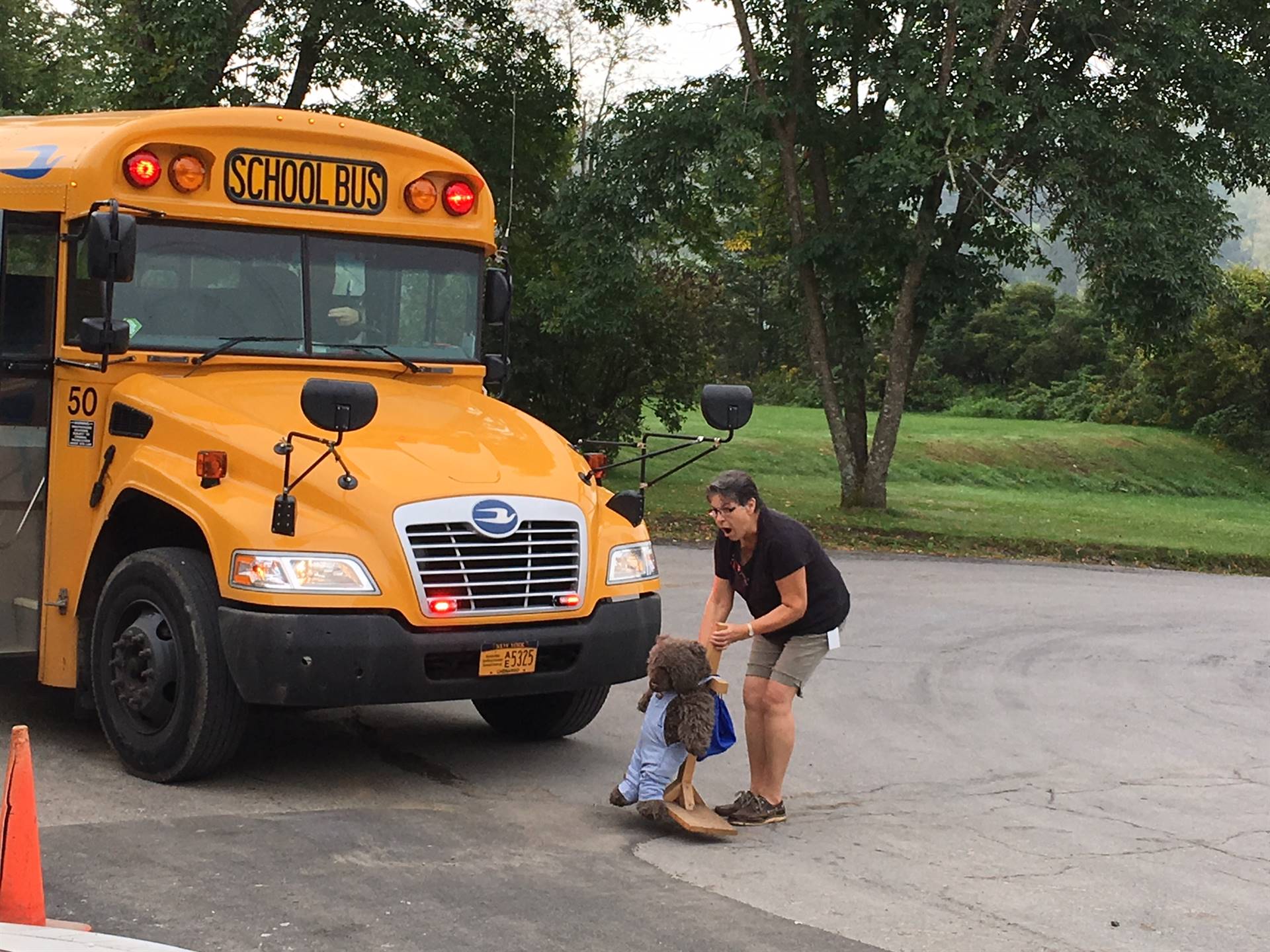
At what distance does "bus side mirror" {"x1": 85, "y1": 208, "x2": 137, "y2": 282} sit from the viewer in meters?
7.43

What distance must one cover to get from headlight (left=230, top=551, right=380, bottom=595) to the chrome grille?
9.8 inches

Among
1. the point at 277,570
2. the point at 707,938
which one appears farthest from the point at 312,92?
the point at 707,938

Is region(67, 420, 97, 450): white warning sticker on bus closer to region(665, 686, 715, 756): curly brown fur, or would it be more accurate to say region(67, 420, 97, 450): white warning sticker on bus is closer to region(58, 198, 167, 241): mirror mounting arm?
region(58, 198, 167, 241): mirror mounting arm

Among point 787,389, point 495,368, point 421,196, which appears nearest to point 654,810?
point 495,368

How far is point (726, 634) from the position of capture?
287 inches

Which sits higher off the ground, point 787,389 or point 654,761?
point 787,389

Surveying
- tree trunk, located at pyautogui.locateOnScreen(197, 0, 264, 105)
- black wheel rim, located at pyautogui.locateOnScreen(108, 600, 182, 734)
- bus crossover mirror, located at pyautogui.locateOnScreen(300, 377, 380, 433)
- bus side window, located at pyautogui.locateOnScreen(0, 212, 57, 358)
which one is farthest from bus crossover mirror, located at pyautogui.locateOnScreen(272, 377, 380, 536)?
tree trunk, located at pyautogui.locateOnScreen(197, 0, 264, 105)

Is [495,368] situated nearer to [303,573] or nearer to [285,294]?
[285,294]

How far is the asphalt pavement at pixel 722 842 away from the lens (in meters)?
5.75

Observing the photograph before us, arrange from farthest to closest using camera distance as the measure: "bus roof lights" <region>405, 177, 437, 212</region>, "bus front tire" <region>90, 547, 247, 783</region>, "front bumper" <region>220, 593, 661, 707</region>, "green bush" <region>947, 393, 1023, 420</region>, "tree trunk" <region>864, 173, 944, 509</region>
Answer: "green bush" <region>947, 393, 1023, 420</region> < "tree trunk" <region>864, 173, 944, 509</region> < "bus roof lights" <region>405, 177, 437, 212</region> < "bus front tire" <region>90, 547, 247, 783</region> < "front bumper" <region>220, 593, 661, 707</region>

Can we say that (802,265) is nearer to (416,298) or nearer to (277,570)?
(416,298)

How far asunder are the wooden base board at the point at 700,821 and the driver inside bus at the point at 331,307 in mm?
2986

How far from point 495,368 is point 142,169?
2209 mm

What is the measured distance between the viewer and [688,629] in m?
13.1
